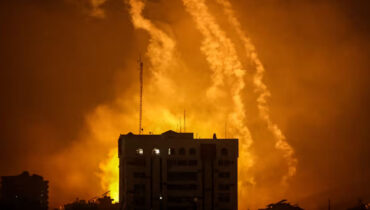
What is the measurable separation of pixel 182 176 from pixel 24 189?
197 feet

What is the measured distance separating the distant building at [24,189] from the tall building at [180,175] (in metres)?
47.2

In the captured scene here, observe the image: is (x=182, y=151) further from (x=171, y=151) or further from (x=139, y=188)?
(x=139, y=188)

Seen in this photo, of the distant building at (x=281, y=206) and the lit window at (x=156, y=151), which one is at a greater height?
the lit window at (x=156, y=151)

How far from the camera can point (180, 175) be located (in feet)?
387

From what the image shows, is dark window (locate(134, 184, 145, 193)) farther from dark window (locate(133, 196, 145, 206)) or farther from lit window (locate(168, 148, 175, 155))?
lit window (locate(168, 148, 175, 155))

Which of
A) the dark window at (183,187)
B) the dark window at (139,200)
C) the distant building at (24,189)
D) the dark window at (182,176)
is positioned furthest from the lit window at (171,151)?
the distant building at (24,189)

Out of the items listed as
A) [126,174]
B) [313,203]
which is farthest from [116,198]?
[313,203]

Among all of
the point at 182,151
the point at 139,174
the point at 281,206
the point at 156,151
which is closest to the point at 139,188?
the point at 139,174

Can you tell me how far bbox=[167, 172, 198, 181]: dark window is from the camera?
117688mm

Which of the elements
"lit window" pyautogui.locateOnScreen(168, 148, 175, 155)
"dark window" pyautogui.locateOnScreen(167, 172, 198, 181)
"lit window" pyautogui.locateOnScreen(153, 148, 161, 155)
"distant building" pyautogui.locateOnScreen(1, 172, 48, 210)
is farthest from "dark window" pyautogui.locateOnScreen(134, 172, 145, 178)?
"distant building" pyautogui.locateOnScreen(1, 172, 48, 210)

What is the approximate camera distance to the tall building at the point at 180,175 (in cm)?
11762

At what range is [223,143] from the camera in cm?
11919

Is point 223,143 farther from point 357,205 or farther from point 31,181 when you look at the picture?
point 31,181

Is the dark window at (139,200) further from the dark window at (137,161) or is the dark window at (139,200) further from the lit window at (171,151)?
the lit window at (171,151)
